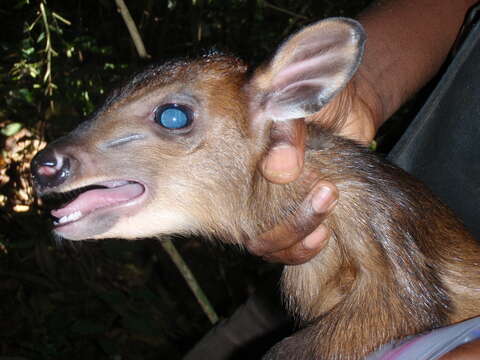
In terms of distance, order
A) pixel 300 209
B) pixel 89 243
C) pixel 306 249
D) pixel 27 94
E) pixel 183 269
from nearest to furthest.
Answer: pixel 300 209 → pixel 306 249 → pixel 183 269 → pixel 27 94 → pixel 89 243

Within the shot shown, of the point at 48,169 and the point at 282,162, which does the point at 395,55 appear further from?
the point at 48,169

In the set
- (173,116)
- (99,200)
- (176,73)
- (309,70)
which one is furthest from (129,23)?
(309,70)

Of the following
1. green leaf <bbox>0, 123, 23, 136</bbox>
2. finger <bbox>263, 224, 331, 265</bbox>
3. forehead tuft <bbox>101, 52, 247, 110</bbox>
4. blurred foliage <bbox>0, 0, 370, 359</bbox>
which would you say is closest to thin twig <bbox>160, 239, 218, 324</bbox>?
blurred foliage <bbox>0, 0, 370, 359</bbox>

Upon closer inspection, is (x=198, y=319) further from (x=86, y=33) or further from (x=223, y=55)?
(x=223, y=55)

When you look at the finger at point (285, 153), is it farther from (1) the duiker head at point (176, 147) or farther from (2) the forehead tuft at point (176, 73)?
(2) the forehead tuft at point (176, 73)

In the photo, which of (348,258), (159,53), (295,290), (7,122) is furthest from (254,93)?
(7,122)

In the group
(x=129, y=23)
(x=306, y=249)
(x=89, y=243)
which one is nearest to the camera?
(x=306, y=249)

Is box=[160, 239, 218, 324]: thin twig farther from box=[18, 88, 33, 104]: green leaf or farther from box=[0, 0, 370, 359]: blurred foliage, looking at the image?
box=[18, 88, 33, 104]: green leaf
